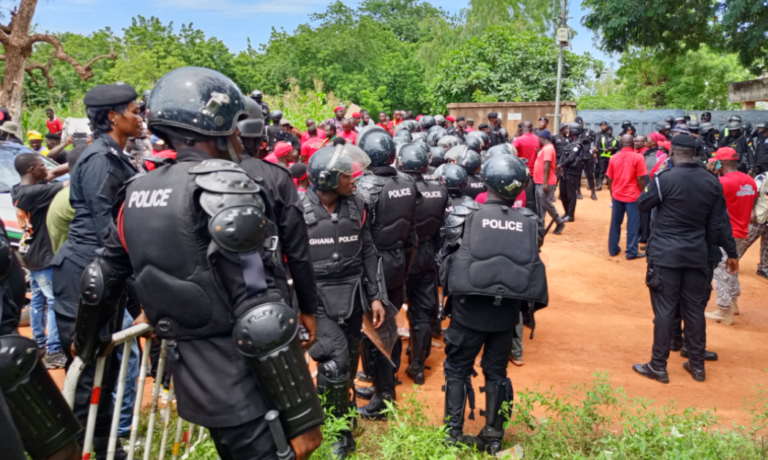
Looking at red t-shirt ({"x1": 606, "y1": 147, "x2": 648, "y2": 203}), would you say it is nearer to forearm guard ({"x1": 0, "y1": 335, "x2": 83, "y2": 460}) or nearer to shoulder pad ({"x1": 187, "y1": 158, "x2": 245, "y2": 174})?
shoulder pad ({"x1": 187, "y1": 158, "x2": 245, "y2": 174})

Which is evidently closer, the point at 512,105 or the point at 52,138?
the point at 52,138

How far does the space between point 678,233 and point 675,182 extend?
50 cm

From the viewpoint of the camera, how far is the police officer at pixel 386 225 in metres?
4.94

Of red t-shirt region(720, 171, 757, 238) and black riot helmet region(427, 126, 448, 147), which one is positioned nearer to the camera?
red t-shirt region(720, 171, 757, 238)

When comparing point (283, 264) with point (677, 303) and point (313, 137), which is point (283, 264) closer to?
point (677, 303)

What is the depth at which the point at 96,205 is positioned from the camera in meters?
3.61

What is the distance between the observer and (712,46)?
728 centimetres

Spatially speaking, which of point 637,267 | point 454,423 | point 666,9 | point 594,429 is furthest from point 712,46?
point 454,423

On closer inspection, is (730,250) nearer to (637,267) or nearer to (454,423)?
(454,423)

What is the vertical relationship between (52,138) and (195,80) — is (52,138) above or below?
below

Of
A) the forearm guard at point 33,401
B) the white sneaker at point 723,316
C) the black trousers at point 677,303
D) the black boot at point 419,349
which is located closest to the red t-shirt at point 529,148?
the white sneaker at point 723,316

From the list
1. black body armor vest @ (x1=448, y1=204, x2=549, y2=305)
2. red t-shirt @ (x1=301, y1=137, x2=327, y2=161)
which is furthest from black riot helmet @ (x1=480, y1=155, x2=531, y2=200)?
red t-shirt @ (x1=301, y1=137, x2=327, y2=161)

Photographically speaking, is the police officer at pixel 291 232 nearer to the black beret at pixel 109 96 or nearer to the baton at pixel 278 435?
the baton at pixel 278 435

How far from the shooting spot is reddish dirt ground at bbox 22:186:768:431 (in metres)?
5.56
